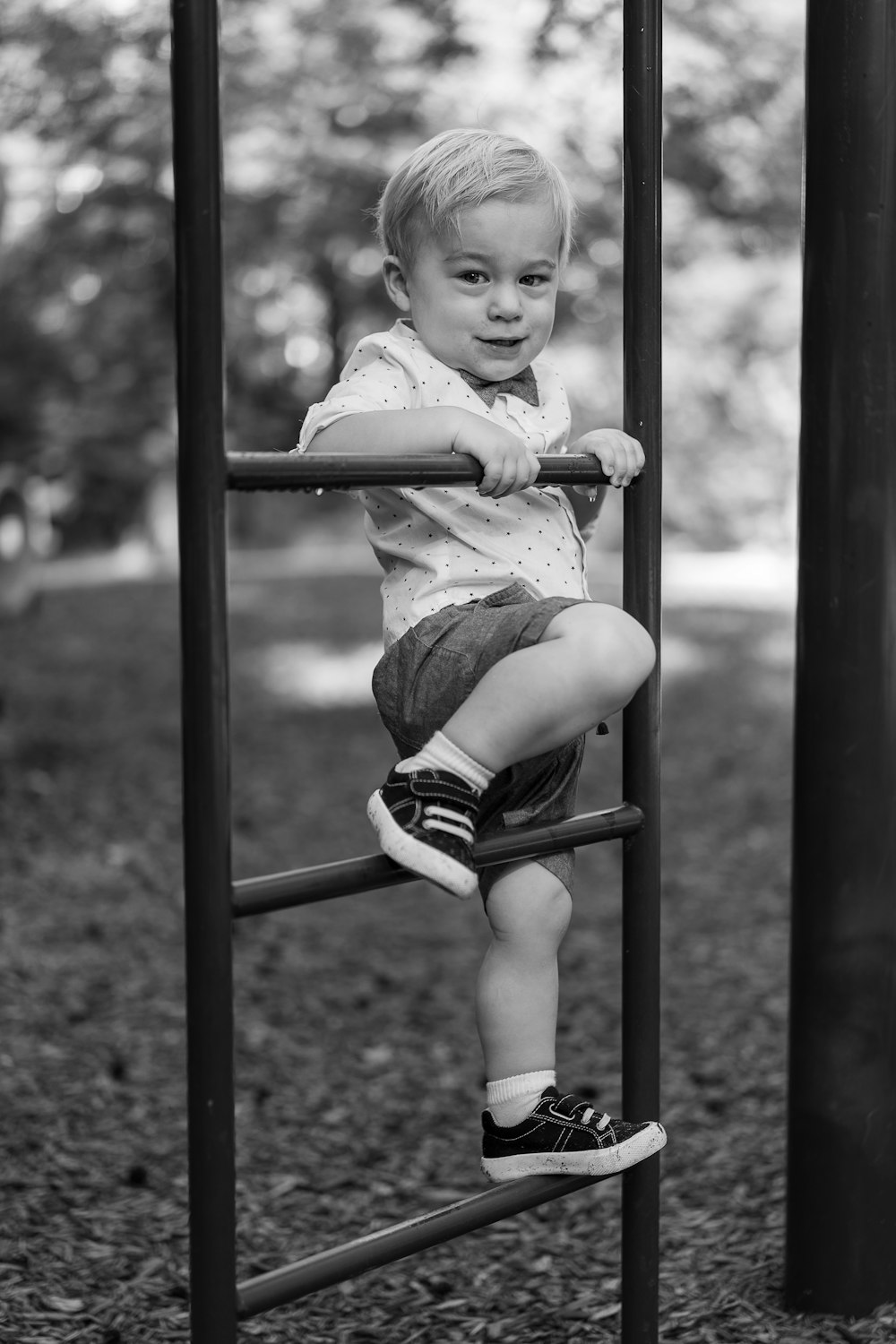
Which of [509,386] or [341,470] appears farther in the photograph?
[509,386]

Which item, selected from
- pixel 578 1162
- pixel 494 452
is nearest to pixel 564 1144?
pixel 578 1162

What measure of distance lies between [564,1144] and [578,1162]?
3 centimetres

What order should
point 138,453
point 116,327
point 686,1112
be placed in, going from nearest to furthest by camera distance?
point 686,1112
point 116,327
point 138,453

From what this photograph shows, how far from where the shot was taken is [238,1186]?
10.4 ft

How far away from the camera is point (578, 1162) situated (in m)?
1.85

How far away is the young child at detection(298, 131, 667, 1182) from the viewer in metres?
1.75

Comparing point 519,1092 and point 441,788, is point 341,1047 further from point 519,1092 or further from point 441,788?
point 441,788

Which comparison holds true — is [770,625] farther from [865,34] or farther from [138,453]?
[865,34]

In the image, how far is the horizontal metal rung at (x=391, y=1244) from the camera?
1.66 m

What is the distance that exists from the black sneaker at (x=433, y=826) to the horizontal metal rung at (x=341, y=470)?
32 cm

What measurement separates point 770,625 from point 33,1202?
22.5 ft

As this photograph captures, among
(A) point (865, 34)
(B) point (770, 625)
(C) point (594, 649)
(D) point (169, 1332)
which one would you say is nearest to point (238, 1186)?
(D) point (169, 1332)

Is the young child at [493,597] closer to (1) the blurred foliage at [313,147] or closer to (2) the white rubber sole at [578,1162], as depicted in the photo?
(2) the white rubber sole at [578,1162]

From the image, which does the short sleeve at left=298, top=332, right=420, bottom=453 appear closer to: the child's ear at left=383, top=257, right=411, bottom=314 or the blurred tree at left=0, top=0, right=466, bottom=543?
the child's ear at left=383, top=257, right=411, bottom=314
